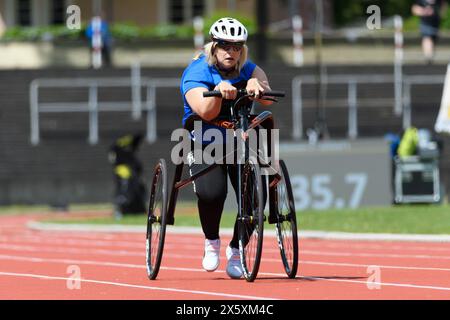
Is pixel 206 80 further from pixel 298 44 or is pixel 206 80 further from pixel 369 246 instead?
pixel 298 44

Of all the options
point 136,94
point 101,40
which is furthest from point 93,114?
point 101,40

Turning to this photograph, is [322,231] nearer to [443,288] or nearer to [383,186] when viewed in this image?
[383,186]

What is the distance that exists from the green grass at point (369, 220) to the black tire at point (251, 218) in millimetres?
6786

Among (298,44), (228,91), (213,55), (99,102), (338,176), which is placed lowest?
(338,176)

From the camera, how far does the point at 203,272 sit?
1349 centimetres

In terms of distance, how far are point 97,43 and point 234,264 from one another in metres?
21.4

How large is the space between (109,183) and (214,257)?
1808cm

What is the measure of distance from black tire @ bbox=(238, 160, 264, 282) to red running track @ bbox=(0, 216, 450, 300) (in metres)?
0.17

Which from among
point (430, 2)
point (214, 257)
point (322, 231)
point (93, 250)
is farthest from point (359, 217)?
point (430, 2)

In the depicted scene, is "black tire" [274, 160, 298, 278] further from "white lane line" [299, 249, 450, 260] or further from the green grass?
the green grass

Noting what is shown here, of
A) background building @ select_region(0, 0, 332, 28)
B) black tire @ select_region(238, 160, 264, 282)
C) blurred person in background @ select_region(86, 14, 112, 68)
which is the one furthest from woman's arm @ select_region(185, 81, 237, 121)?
background building @ select_region(0, 0, 332, 28)

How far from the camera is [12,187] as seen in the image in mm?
30672
